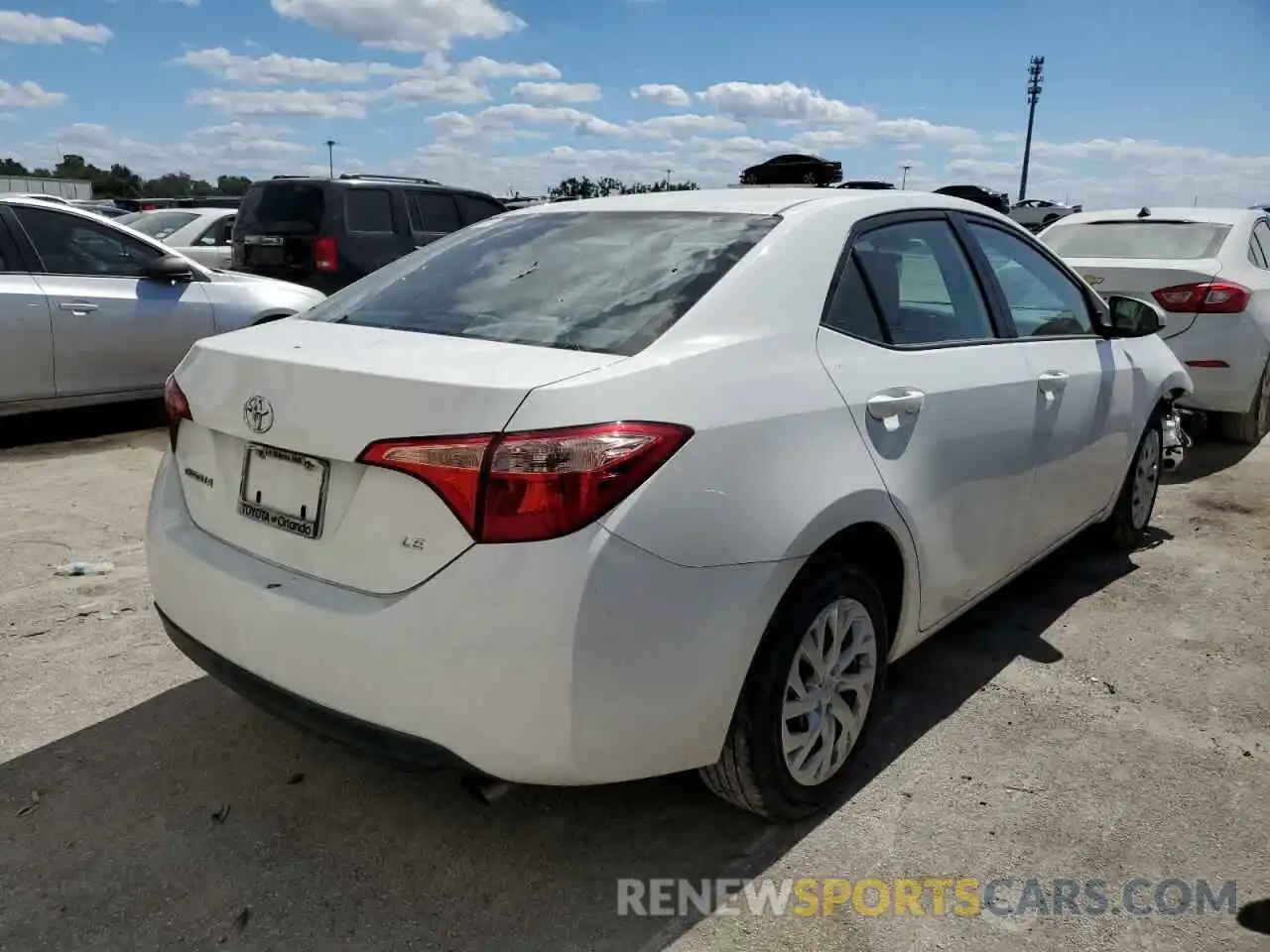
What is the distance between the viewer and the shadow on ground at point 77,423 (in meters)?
6.83

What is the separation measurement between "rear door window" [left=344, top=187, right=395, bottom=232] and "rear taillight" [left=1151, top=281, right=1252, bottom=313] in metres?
6.99

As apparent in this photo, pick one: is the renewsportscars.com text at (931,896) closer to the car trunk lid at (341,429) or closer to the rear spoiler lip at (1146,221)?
the car trunk lid at (341,429)

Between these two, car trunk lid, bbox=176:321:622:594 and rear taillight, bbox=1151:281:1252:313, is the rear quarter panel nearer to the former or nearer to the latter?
car trunk lid, bbox=176:321:622:594

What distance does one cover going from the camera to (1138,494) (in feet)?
15.7

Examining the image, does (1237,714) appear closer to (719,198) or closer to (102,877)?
(719,198)

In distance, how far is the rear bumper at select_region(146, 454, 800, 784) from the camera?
2018 mm

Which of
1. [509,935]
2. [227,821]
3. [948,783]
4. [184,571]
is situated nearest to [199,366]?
[184,571]

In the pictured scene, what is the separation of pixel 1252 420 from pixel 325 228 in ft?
25.7

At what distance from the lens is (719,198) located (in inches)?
125

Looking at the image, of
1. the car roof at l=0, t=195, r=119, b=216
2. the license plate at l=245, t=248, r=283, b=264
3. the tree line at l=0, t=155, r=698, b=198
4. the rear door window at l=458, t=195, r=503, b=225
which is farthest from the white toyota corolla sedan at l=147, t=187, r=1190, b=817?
the tree line at l=0, t=155, r=698, b=198

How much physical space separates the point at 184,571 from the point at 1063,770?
8.25ft

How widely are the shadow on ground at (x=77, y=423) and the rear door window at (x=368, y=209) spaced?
2743 mm

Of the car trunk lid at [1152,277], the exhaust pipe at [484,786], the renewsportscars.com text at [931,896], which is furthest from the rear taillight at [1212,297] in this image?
the exhaust pipe at [484,786]

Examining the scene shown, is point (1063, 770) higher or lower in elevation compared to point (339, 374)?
lower
